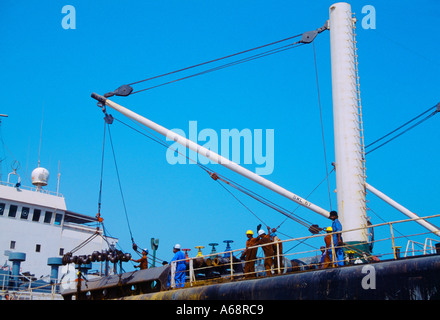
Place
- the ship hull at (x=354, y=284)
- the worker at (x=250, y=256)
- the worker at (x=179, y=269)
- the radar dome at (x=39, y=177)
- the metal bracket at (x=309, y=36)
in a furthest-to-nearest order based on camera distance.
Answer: the radar dome at (x=39, y=177)
the metal bracket at (x=309, y=36)
the worker at (x=179, y=269)
the worker at (x=250, y=256)
the ship hull at (x=354, y=284)

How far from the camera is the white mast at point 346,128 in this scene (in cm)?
1944

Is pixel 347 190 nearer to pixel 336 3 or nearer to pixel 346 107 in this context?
pixel 346 107

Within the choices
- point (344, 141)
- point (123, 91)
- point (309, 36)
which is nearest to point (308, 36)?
point (309, 36)

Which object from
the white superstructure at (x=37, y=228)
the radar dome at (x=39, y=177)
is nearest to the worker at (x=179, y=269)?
the white superstructure at (x=37, y=228)

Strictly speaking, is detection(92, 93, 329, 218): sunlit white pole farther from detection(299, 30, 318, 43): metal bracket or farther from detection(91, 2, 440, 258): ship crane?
detection(299, 30, 318, 43): metal bracket

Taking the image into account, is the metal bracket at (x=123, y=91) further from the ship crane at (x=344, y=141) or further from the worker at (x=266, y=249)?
the worker at (x=266, y=249)

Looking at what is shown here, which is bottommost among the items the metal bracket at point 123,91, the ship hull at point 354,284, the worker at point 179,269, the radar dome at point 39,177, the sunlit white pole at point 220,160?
the ship hull at point 354,284

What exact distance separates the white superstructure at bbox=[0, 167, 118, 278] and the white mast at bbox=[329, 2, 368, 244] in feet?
69.2

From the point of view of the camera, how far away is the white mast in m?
19.4

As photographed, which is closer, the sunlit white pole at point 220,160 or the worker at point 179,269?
the worker at point 179,269

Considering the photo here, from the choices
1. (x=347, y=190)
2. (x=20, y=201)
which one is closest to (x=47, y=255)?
(x=20, y=201)

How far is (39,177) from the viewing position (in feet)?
129
